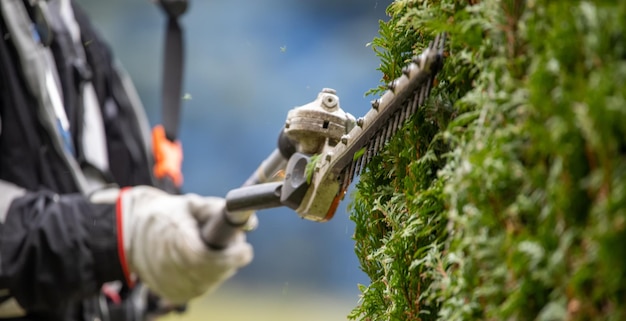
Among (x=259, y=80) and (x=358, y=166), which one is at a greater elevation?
(x=259, y=80)

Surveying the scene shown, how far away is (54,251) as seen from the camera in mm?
1384

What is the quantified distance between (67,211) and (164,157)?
935 millimetres

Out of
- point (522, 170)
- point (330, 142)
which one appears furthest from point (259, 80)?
point (522, 170)

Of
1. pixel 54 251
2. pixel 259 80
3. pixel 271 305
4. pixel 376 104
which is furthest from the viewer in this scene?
pixel 259 80

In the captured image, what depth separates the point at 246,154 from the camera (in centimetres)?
260

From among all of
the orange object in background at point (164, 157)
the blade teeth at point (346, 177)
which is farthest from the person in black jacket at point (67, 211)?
the blade teeth at point (346, 177)

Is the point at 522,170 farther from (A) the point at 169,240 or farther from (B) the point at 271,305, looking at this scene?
(B) the point at 271,305

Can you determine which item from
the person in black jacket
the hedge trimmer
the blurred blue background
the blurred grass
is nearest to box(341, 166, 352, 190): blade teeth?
the hedge trimmer

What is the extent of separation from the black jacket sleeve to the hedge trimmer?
0.49 m

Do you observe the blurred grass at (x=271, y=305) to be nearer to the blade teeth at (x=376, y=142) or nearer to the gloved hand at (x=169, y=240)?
the gloved hand at (x=169, y=240)

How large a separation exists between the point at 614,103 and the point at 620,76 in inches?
0.6

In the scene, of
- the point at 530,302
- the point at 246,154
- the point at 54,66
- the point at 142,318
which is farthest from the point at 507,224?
the point at 246,154

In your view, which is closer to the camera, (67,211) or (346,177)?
(346,177)

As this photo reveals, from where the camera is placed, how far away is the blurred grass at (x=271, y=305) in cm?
233
